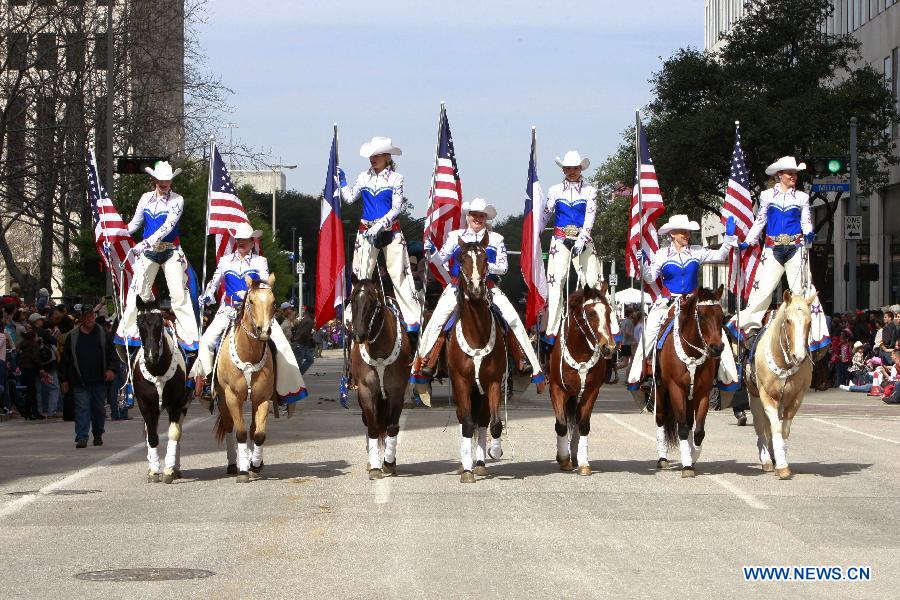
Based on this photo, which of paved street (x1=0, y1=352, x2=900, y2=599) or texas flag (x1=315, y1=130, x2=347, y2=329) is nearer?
paved street (x1=0, y1=352, x2=900, y2=599)

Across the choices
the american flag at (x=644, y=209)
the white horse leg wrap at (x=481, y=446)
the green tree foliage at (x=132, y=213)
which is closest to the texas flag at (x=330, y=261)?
the white horse leg wrap at (x=481, y=446)

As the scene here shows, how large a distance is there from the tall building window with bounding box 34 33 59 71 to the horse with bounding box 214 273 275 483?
2266 cm

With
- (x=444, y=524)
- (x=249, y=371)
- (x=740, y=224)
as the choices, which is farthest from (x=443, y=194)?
(x=444, y=524)

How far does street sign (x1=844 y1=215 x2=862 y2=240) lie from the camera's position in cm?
3825

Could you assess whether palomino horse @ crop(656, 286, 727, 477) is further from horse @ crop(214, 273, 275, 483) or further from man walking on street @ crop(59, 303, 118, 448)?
man walking on street @ crop(59, 303, 118, 448)

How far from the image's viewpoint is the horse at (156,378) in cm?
1731

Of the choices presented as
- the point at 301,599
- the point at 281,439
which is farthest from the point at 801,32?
the point at 301,599

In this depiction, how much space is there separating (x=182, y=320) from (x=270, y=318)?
196 cm

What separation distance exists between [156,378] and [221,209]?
425 centimetres

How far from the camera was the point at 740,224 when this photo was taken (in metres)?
20.9

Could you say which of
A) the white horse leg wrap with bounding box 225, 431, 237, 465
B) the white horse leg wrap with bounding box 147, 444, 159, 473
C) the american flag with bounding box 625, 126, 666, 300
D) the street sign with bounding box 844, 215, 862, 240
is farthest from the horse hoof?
the street sign with bounding box 844, 215, 862, 240

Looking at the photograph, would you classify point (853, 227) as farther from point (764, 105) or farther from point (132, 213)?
point (132, 213)

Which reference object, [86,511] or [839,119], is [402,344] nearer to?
[86,511]

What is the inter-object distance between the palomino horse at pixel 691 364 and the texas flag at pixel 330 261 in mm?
3848
